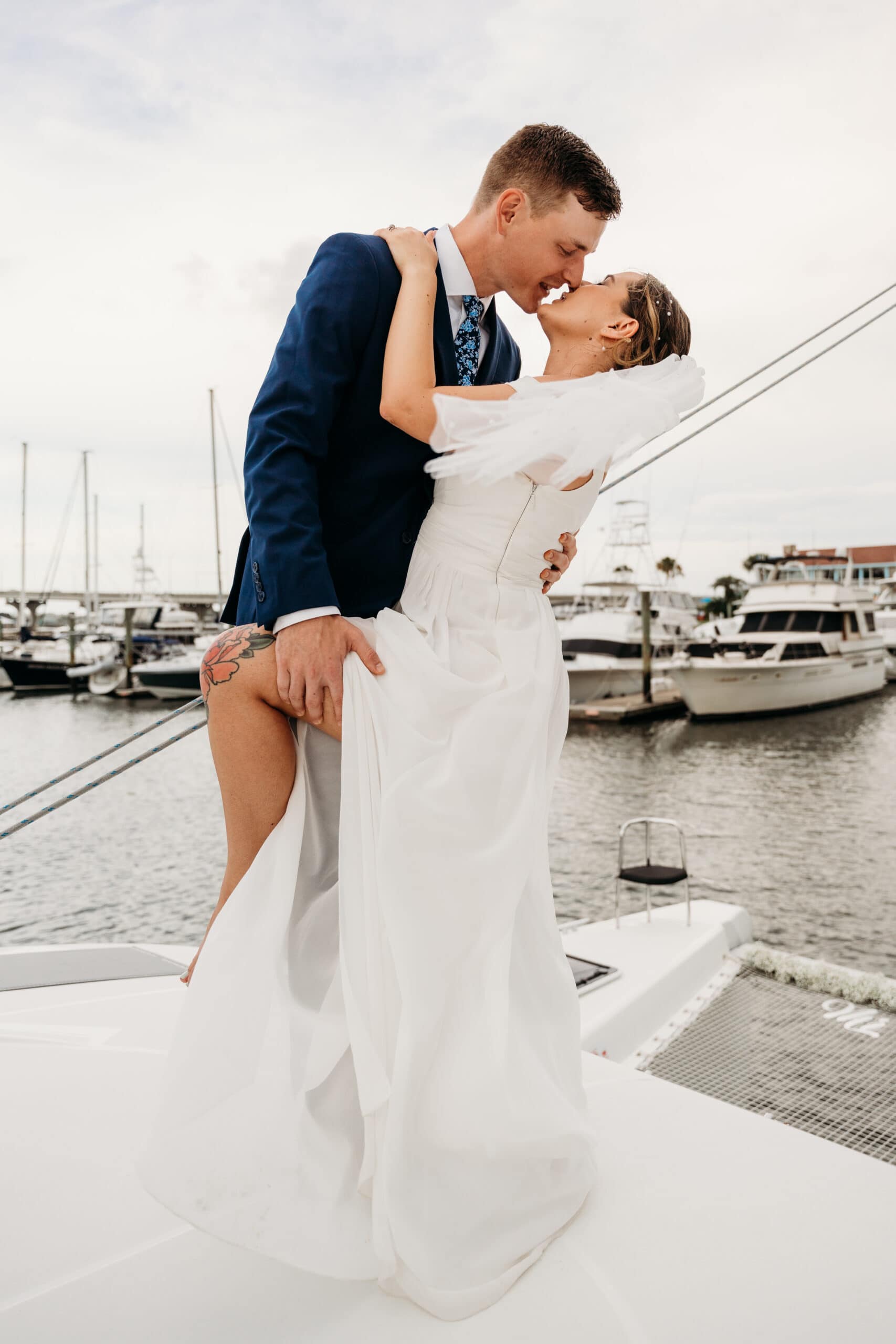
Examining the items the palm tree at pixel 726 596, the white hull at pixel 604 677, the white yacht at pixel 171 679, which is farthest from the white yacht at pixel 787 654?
the palm tree at pixel 726 596

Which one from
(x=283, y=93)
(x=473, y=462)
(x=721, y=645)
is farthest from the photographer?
(x=721, y=645)

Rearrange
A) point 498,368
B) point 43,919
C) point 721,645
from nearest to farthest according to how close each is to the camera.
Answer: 1. point 498,368
2. point 43,919
3. point 721,645

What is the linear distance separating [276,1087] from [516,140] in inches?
68.4

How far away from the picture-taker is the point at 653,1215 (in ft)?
4.55

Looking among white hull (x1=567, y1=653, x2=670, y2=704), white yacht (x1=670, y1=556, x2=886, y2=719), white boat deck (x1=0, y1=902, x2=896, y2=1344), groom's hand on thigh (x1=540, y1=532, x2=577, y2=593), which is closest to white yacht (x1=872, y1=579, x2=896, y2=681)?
white yacht (x1=670, y1=556, x2=886, y2=719)

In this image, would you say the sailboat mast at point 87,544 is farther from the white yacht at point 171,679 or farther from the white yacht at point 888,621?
the white yacht at point 888,621

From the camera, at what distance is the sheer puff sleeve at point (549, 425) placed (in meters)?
1.35

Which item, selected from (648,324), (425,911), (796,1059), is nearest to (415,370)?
(648,324)

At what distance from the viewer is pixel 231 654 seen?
4.83ft

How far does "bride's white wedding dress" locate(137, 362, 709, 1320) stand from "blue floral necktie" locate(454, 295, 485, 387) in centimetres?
34

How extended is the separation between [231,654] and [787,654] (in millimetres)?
23506

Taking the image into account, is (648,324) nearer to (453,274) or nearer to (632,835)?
(453,274)

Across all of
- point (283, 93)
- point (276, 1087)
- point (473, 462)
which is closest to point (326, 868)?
point (276, 1087)

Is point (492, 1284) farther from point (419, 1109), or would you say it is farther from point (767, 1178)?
point (767, 1178)
